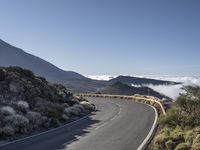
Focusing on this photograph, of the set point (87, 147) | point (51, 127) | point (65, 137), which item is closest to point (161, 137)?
point (87, 147)

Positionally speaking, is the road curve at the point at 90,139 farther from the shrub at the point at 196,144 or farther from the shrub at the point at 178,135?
the shrub at the point at 196,144

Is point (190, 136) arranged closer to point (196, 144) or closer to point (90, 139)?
point (196, 144)

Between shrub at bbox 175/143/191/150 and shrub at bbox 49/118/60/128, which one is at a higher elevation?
shrub at bbox 175/143/191/150

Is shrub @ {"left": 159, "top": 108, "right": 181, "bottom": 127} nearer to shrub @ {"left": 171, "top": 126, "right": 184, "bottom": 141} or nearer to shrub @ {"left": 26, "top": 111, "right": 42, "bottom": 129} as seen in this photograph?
shrub @ {"left": 171, "top": 126, "right": 184, "bottom": 141}

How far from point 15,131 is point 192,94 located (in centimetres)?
1067

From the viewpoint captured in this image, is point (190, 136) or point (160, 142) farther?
point (160, 142)

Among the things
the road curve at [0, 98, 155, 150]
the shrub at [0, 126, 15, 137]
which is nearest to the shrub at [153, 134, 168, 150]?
the road curve at [0, 98, 155, 150]

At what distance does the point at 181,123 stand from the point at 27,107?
1529cm

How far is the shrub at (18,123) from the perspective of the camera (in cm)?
2398

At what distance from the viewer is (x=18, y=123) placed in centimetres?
2448

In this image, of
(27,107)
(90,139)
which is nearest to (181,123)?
(90,139)

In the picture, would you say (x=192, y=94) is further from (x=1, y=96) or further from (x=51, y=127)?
(x=1, y=96)

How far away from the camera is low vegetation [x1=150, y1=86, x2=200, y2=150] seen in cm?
1513

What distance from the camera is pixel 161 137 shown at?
1597cm
